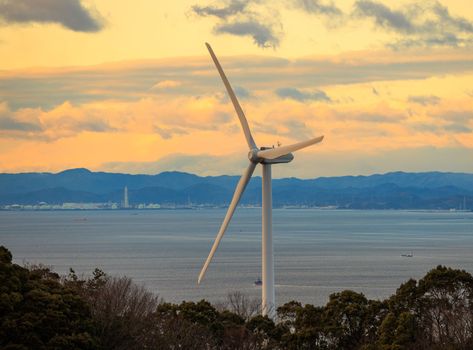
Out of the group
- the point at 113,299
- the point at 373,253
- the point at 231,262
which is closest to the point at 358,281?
the point at 231,262

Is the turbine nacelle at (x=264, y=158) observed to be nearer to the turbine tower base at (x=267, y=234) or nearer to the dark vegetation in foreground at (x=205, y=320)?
the turbine tower base at (x=267, y=234)

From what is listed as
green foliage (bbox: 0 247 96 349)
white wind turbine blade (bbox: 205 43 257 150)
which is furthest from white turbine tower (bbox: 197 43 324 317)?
green foliage (bbox: 0 247 96 349)

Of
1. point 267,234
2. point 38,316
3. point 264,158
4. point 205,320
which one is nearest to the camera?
point 38,316

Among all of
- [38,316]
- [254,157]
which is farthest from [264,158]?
[38,316]

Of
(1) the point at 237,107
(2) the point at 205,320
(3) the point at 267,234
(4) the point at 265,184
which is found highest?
(1) the point at 237,107

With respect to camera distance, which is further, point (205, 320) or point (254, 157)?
point (254, 157)

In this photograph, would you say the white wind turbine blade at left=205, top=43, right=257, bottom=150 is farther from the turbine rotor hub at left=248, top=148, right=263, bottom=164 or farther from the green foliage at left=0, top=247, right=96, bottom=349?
the green foliage at left=0, top=247, right=96, bottom=349

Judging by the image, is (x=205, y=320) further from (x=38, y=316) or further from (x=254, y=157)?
(x=38, y=316)

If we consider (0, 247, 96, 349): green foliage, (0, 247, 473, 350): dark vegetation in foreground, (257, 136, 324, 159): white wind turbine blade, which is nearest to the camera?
(0, 247, 96, 349): green foliage

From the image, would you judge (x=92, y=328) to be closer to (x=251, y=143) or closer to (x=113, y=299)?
(x=113, y=299)

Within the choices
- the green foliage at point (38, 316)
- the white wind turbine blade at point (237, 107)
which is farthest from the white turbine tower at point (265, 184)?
the green foliage at point (38, 316)
